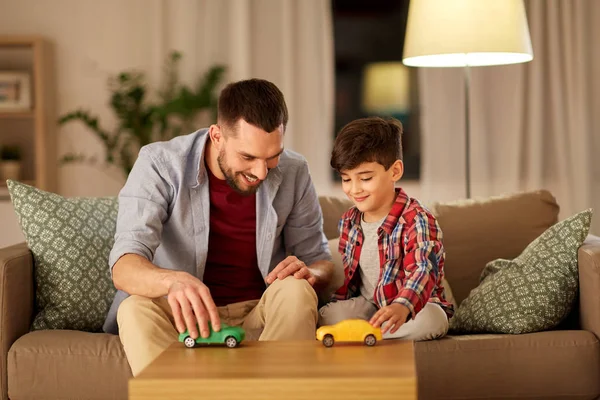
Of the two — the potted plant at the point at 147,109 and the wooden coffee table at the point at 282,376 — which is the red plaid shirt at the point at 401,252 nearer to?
the wooden coffee table at the point at 282,376

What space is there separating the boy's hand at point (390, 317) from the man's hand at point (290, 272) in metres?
0.32

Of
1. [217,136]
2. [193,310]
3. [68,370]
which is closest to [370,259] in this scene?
[217,136]

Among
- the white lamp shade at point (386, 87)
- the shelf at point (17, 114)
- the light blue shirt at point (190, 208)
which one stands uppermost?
the white lamp shade at point (386, 87)

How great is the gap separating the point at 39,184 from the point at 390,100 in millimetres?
2186

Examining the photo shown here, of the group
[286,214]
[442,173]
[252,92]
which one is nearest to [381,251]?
[286,214]

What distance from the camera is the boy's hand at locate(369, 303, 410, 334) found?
1943mm

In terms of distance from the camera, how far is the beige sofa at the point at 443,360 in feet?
8.13

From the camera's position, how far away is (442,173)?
5.17m

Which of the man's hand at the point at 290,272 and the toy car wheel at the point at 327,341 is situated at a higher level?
the man's hand at the point at 290,272

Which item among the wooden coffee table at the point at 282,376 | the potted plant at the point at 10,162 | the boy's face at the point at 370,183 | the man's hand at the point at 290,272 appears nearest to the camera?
the wooden coffee table at the point at 282,376

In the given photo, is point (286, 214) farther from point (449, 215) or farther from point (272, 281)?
point (449, 215)

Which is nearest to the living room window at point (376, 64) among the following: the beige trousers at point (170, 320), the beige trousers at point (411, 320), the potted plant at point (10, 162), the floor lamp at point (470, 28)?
the floor lamp at point (470, 28)

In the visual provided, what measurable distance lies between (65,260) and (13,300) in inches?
8.7

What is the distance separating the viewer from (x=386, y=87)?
545 centimetres
